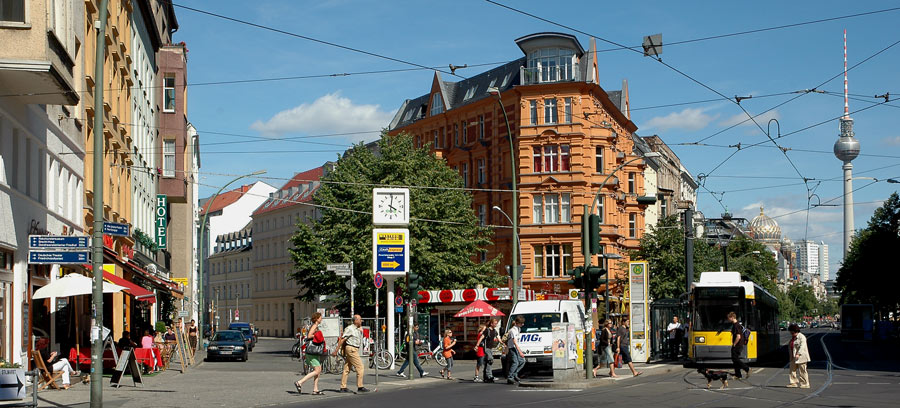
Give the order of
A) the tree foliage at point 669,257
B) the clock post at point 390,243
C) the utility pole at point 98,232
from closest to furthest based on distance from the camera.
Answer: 1. the utility pole at point 98,232
2. the clock post at point 390,243
3. the tree foliage at point 669,257

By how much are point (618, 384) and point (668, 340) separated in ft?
55.8

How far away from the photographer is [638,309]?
1407 inches

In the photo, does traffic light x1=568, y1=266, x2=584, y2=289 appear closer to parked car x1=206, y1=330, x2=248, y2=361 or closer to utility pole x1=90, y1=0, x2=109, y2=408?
utility pole x1=90, y1=0, x2=109, y2=408

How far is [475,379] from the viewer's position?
29.3 metres

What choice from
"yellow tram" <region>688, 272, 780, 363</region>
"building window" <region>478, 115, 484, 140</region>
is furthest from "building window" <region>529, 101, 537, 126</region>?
"yellow tram" <region>688, 272, 780, 363</region>

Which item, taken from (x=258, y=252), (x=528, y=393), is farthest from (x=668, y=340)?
(x=258, y=252)

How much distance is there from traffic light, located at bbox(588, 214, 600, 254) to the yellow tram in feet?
32.6

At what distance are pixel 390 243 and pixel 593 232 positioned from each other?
754 centimetres

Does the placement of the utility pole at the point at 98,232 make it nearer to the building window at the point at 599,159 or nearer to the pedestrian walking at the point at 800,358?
the pedestrian walking at the point at 800,358

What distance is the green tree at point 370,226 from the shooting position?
164 feet

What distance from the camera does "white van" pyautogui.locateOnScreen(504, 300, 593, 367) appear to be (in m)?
28.8

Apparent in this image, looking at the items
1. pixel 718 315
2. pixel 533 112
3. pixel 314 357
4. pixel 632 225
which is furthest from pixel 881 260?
pixel 314 357

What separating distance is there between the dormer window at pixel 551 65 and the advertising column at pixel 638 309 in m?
31.8

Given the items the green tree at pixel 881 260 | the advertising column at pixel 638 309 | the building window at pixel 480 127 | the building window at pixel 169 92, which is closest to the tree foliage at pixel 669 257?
the green tree at pixel 881 260
